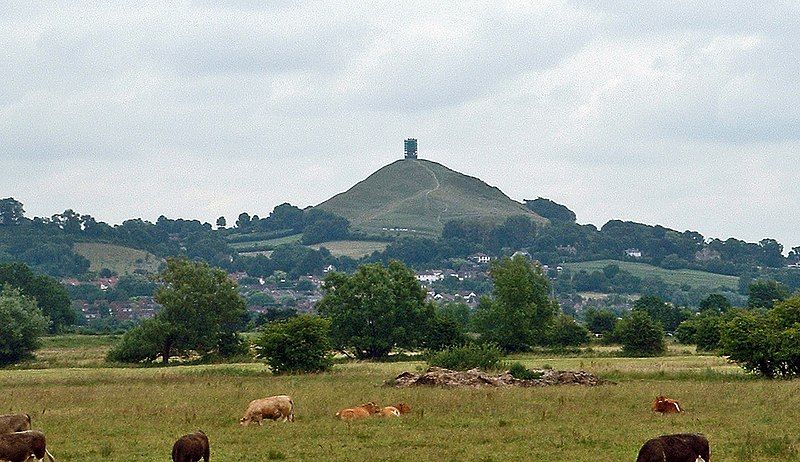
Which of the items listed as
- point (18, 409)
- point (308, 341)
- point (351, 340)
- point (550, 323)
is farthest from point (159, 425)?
point (550, 323)

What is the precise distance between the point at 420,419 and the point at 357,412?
7.26 feet

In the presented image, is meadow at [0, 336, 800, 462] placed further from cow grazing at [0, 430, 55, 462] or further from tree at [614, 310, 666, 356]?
tree at [614, 310, 666, 356]

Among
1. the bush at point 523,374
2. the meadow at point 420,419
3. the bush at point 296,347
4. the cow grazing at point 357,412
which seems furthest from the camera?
the bush at point 296,347

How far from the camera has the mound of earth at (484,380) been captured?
46.7 metres

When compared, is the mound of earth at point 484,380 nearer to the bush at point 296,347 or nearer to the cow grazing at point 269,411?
the cow grazing at point 269,411

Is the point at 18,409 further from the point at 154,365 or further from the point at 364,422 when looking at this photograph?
the point at 154,365

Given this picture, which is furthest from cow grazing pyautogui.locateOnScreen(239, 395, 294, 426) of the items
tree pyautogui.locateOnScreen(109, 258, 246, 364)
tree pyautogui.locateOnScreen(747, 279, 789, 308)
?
tree pyautogui.locateOnScreen(747, 279, 789, 308)

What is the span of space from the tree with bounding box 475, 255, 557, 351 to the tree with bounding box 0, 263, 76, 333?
5596 cm

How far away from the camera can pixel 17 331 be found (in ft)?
258

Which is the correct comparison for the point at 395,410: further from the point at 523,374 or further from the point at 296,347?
the point at 296,347

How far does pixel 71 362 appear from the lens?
2977 inches

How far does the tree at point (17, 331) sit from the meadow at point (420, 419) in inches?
1041

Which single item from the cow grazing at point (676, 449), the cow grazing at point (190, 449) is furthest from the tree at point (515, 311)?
the cow grazing at point (190, 449)

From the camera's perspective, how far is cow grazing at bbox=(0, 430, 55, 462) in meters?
26.4
